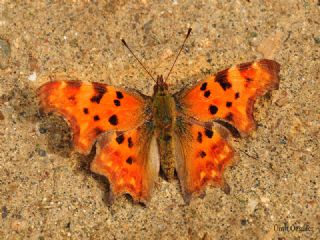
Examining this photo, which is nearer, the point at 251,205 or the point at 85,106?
the point at 85,106

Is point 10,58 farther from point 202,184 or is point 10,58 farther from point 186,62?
point 202,184

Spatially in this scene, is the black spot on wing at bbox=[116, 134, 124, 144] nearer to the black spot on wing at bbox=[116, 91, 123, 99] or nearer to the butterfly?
the butterfly

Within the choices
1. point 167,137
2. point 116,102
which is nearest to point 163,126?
point 167,137

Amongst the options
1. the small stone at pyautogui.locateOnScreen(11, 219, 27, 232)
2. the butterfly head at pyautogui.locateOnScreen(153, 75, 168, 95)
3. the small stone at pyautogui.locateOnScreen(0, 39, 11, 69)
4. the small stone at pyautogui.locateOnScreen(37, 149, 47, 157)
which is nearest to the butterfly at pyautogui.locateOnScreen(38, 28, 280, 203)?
the butterfly head at pyautogui.locateOnScreen(153, 75, 168, 95)

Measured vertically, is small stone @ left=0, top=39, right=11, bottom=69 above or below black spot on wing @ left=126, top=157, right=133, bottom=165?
below

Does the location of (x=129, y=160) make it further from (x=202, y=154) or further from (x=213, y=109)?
(x=213, y=109)

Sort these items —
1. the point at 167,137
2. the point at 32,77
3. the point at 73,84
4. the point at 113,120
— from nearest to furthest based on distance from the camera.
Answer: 1. the point at 73,84
2. the point at 113,120
3. the point at 167,137
4. the point at 32,77

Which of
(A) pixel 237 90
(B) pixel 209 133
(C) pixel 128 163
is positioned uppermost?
(A) pixel 237 90
